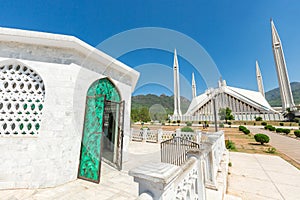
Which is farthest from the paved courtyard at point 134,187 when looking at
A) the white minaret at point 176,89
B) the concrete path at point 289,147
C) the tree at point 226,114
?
the white minaret at point 176,89

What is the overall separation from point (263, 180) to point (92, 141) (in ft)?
16.8

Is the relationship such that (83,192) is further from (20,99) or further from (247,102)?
(247,102)

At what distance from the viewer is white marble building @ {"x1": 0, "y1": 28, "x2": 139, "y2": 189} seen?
332 centimetres

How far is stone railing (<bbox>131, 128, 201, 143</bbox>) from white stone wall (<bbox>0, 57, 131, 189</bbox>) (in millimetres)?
7138

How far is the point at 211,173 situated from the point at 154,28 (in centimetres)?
803

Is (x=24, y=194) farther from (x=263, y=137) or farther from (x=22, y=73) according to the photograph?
(x=263, y=137)

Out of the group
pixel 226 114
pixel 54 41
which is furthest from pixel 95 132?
pixel 226 114

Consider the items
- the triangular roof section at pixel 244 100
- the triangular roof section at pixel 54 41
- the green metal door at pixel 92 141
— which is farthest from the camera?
the triangular roof section at pixel 244 100

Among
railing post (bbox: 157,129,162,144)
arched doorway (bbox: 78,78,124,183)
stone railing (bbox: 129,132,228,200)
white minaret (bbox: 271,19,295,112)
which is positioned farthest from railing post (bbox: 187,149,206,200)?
white minaret (bbox: 271,19,295,112)

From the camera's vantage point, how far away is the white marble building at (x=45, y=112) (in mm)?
3320

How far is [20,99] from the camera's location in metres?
3.55

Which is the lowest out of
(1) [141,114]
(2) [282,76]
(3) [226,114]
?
(3) [226,114]

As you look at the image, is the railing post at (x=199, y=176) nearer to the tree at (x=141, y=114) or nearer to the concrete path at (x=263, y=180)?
the concrete path at (x=263, y=180)

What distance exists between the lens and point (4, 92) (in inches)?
137
